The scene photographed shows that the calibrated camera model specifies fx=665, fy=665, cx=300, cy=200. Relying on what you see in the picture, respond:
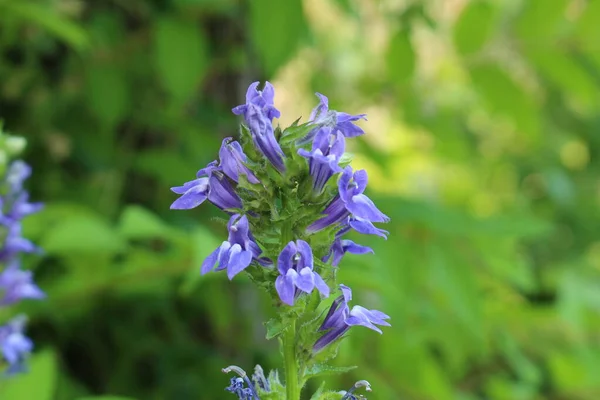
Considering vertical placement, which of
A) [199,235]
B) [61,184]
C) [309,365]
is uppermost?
[61,184]

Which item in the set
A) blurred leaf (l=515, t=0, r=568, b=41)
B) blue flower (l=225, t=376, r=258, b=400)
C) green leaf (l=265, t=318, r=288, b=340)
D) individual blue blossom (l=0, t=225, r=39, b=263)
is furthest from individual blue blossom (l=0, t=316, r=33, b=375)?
blurred leaf (l=515, t=0, r=568, b=41)

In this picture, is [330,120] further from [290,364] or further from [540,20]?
[540,20]

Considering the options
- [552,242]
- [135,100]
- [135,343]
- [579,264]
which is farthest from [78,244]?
[552,242]

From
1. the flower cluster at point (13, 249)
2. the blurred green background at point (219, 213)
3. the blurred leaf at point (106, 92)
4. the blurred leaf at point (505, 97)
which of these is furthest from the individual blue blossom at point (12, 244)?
the blurred leaf at point (505, 97)

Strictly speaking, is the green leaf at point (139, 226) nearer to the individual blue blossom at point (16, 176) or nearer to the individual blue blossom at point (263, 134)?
the individual blue blossom at point (16, 176)

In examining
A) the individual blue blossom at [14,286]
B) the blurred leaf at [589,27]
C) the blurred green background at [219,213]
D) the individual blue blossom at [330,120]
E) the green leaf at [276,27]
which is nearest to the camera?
the individual blue blossom at [330,120]

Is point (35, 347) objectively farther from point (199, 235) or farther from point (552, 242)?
point (552, 242)
